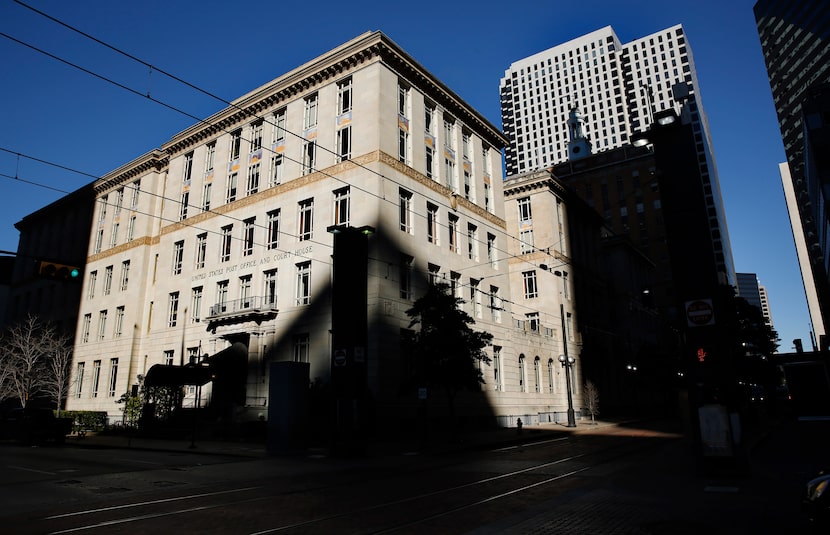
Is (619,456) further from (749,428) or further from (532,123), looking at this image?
(532,123)

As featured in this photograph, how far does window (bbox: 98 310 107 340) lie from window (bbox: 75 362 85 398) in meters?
3.58

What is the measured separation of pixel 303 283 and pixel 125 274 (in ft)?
78.3

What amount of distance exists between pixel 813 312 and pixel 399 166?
191561 millimetres

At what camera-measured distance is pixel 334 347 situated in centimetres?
2228

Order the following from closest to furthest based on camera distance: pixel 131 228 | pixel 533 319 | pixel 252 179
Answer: pixel 252 179 → pixel 131 228 → pixel 533 319

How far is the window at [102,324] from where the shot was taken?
4774cm

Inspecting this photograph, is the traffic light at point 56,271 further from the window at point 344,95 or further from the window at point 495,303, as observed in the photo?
the window at point 495,303

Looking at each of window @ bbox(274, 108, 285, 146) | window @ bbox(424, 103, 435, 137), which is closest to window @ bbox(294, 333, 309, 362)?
window @ bbox(274, 108, 285, 146)

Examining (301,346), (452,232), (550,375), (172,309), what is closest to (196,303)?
(172,309)

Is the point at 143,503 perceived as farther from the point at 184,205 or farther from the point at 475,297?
the point at 184,205

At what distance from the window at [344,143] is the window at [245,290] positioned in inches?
440

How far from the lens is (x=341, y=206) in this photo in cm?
3447

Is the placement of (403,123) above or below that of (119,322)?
above

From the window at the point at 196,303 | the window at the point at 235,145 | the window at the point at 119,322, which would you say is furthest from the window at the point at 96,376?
the window at the point at 235,145
